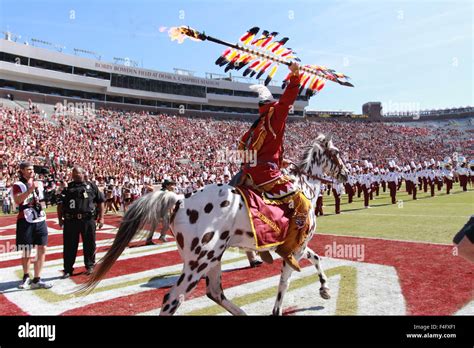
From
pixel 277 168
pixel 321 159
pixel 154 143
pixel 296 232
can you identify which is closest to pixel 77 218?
pixel 277 168

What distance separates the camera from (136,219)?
401 cm

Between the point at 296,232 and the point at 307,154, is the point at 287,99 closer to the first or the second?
the point at 296,232

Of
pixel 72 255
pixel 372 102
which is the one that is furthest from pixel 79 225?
pixel 372 102

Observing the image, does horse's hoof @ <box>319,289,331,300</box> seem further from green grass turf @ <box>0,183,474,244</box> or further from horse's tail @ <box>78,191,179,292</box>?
green grass turf @ <box>0,183,474,244</box>

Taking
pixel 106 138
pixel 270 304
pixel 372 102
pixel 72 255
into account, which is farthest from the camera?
pixel 372 102

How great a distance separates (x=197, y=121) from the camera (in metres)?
54.8

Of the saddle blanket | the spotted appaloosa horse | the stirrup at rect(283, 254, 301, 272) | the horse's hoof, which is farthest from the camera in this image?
the horse's hoof

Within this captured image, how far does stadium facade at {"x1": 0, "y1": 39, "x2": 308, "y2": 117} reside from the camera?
4375 centimetres

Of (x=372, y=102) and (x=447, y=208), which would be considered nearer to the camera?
(x=447, y=208)

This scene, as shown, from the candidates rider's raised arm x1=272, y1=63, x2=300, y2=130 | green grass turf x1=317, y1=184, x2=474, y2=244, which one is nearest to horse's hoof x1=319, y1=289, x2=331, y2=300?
rider's raised arm x1=272, y1=63, x2=300, y2=130

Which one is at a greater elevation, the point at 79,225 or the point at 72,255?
the point at 79,225

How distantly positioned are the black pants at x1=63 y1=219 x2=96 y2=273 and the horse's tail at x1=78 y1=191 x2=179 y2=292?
3701 millimetres
